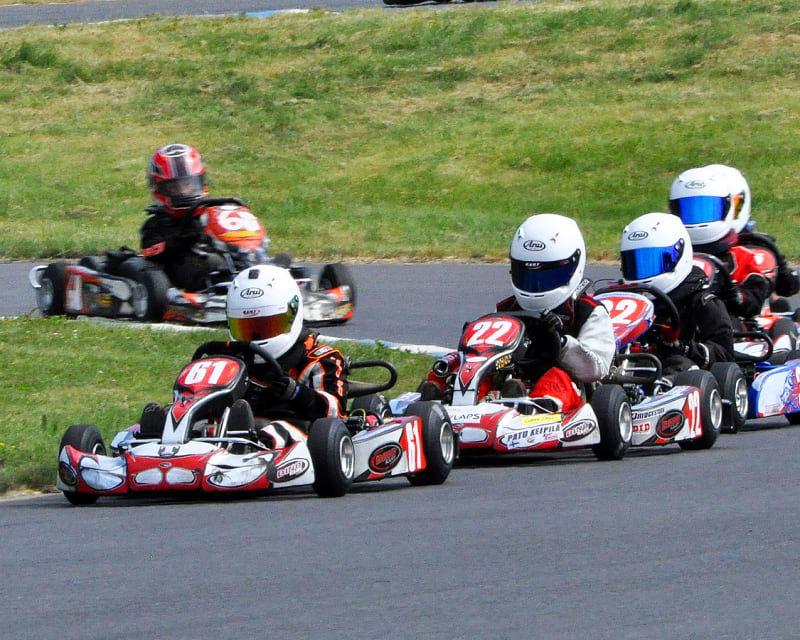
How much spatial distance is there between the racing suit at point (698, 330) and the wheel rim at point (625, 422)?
1.38 m

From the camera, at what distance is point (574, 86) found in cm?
2900

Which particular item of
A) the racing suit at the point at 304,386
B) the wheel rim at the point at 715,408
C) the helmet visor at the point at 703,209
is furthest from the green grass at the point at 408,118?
the racing suit at the point at 304,386

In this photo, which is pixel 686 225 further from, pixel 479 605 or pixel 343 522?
pixel 479 605

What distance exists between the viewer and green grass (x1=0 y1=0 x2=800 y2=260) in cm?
2283

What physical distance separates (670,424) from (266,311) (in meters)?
2.31

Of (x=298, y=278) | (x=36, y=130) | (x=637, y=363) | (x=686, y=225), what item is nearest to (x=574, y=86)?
(x=36, y=130)

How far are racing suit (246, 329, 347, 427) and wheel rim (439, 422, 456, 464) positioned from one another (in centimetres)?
51

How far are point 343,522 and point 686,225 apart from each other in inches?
213

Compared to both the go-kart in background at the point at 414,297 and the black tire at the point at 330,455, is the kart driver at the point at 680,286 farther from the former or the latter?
the black tire at the point at 330,455

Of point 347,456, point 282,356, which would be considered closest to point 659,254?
point 282,356

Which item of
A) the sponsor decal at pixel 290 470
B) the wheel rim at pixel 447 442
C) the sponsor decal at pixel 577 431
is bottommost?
the sponsor decal at pixel 577 431

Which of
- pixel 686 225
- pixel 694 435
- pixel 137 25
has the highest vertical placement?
pixel 137 25

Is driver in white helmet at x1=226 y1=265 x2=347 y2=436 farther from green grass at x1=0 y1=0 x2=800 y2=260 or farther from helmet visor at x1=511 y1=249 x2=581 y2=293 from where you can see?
green grass at x1=0 y1=0 x2=800 y2=260

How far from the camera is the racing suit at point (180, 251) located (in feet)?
45.5
